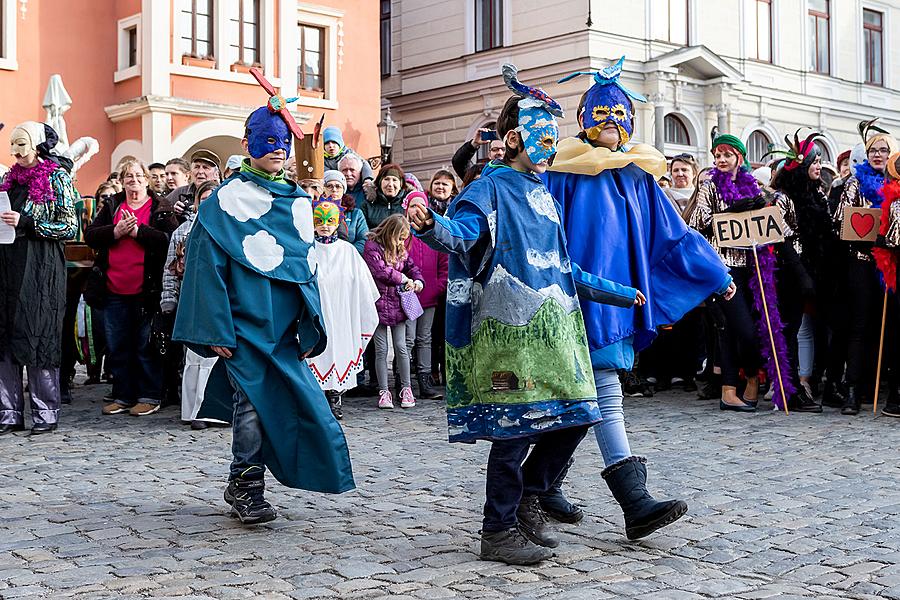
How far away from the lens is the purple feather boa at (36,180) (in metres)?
8.07

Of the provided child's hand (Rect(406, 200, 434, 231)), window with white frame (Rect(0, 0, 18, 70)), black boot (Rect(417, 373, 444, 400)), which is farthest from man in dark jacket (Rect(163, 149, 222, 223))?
window with white frame (Rect(0, 0, 18, 70))

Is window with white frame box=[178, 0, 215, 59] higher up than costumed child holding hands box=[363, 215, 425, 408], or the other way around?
window with white frame box=[178, 0, 215, 59]

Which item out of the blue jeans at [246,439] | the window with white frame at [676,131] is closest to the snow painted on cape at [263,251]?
the blue jeans at [246,439]

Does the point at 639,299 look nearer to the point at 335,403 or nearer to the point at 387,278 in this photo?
the point at 335,403

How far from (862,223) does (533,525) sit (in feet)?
16.7

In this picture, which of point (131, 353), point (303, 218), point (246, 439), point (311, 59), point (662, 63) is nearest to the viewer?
point (246, 439)

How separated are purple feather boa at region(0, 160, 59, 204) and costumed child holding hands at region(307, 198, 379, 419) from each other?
184 cm

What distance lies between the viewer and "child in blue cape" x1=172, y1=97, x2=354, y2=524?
5.25 meters

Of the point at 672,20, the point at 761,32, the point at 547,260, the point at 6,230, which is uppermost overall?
the point at 761,32

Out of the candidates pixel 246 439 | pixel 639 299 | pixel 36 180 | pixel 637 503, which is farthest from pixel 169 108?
pixel 637 503

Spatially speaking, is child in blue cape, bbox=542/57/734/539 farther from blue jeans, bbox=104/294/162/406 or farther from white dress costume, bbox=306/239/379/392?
blue jeans, bbox=104/294/162/406

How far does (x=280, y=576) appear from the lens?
4.32 meters

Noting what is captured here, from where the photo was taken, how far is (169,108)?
21.4 meters

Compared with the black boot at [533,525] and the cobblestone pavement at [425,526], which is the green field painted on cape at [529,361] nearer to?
the black boot at [533,525]
